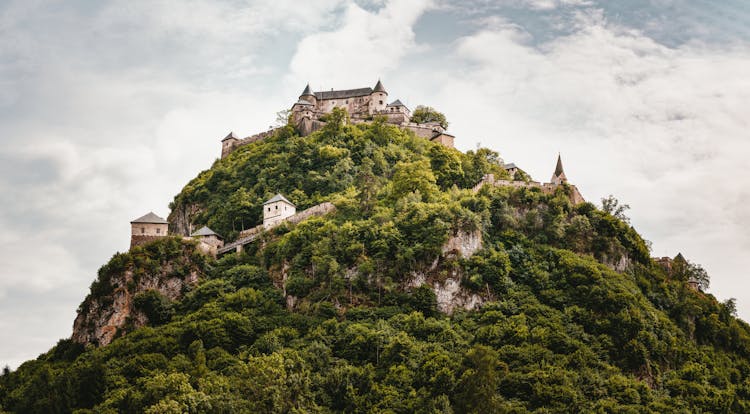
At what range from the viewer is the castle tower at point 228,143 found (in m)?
118

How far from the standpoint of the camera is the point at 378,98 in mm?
A: 121438

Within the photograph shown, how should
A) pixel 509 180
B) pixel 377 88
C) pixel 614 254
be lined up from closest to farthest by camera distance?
1. pixel 614 254
2. pixel 509 180
3. pixel 377 88

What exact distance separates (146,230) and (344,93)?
48825 millimetres

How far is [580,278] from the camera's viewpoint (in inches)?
3019

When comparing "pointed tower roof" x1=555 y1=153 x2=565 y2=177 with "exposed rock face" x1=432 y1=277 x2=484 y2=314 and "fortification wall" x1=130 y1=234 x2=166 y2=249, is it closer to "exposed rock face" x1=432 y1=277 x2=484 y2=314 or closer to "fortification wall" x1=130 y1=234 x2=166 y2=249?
"exposed rock face" x1=432 y1=277 x2=484 y2=314

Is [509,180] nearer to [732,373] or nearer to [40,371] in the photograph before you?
[732,373]

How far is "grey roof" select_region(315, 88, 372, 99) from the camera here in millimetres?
123438

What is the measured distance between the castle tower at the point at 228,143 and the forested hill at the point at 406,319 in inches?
917

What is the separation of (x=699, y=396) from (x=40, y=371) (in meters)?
56.7

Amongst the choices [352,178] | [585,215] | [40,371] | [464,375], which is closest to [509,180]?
[585,215]

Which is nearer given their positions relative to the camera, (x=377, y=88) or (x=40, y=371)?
(x=40, y=371)

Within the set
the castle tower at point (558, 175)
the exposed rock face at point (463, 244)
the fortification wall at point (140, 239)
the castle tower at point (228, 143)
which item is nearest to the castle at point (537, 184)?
the castle tower at point (558, 175)

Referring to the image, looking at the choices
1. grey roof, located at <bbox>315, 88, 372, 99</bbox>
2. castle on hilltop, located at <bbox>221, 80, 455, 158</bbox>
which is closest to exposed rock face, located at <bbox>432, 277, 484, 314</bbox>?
castle on hilltop, located at <bbox>221, 80, 455, 158</bbox>

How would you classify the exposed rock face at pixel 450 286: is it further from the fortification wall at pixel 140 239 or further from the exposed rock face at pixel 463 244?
the fortification wall at pixel 140 239
